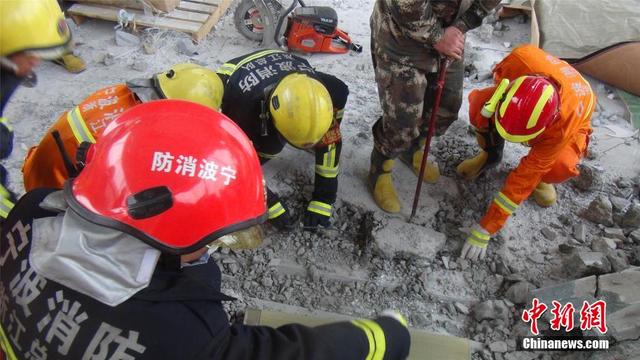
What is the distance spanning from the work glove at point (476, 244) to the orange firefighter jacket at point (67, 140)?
213cm

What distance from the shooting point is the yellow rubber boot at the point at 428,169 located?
3.41 meters

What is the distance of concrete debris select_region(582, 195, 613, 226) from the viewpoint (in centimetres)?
316

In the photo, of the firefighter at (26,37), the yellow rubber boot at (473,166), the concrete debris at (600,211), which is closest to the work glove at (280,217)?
the yellow rubber boot at (473,166)

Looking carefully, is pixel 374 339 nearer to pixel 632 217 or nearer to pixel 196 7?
pixel 632 217

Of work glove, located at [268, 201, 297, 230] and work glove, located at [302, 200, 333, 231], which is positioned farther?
work glove, located at [302, 200, 333, 231]

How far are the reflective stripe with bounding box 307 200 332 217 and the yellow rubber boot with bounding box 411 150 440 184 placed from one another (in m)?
0.83

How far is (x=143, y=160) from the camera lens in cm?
128

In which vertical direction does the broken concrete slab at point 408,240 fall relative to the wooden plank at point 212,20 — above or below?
below

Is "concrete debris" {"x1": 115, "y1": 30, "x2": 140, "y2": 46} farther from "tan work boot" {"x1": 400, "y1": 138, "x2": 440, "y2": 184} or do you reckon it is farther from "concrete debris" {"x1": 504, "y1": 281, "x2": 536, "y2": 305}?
"concrete debris" {"x1": 504, "y1": 281, "x2": 536, "y2": 305}

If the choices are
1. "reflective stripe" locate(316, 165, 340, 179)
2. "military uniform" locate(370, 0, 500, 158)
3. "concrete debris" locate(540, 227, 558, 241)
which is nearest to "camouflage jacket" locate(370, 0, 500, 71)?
"military uniform" locate(370, 0, 500, 158)

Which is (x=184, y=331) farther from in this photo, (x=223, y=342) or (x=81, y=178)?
(x=81, y=178)

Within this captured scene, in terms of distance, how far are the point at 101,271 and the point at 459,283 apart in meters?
2.24

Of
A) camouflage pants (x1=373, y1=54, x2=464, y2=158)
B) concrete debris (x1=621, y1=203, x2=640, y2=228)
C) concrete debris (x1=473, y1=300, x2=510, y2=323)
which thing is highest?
camouflage pants (x1=373, y1=54, x2=464, y2=158)

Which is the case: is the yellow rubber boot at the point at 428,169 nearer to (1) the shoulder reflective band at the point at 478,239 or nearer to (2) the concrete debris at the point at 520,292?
(1) the shoulder reflective band at the point at 478,239
